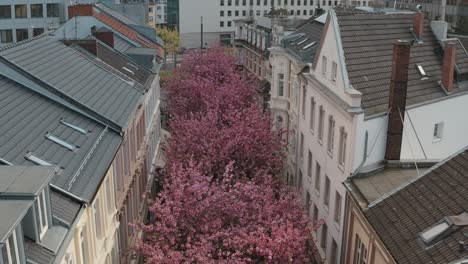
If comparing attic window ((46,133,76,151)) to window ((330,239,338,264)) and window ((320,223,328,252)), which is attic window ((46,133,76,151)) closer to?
window ((330,239,338,264))

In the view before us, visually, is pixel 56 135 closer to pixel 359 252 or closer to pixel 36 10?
pixel 359 252

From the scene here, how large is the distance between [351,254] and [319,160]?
7987 millimetres

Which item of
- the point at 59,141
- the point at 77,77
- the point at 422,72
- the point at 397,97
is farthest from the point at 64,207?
the point at 422,72

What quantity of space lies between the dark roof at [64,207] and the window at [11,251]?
3.09 meters

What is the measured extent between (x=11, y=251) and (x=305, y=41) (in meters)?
31.8

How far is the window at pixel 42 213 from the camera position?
45.6 feet

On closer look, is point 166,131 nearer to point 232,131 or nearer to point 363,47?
point 232,131

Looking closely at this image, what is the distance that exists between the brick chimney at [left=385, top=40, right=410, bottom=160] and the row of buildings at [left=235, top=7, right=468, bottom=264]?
44 millimetres

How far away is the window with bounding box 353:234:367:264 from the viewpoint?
70.6 ft

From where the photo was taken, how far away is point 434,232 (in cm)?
1653

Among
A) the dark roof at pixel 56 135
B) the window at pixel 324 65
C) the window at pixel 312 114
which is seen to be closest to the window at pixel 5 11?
the window at pixel 312 114

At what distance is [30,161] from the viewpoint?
17.9 meters

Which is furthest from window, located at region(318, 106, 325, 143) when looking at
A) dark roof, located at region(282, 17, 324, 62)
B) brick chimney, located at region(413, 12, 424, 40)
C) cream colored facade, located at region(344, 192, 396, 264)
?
dark roof, located at region(282, 17, 324, 62)

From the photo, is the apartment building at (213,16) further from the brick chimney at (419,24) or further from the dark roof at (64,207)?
the dark roof at (64,207)
